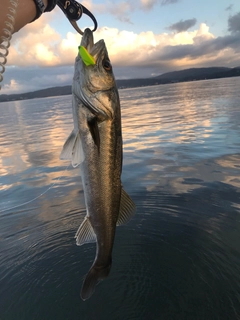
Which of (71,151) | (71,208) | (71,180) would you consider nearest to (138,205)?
(71,208)

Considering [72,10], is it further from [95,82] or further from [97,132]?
[97,132]

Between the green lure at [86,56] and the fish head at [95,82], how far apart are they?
0.14 ft

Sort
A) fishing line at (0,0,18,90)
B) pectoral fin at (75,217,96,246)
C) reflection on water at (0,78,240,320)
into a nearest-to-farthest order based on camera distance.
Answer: fishing line at (0,0,18,90) < pectoral fin at (75,217,96,246) < reflection on water at (0,78,240,320)

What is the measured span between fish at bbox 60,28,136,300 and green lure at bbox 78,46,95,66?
0.05 m

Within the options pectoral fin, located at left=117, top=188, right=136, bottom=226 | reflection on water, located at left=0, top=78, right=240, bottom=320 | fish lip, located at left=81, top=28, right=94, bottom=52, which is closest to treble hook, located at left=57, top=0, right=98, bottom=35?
fish lip, located at left=81, top=28, right=94, bottom=52

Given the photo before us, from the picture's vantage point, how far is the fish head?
3.35 metres

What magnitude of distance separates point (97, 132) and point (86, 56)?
91cm

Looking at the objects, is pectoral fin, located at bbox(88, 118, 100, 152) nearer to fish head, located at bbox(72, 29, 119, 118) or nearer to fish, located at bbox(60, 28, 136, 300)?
fish, located at bbox(60, 28, 136, 300)

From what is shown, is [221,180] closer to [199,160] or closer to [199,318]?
[199,160]

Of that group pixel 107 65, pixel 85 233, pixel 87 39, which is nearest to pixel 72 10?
pixel 87 39

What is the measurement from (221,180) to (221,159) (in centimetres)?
266

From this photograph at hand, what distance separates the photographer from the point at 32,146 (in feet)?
66.4

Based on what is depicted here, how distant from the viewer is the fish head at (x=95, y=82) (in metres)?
3.35

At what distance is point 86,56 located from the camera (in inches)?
127
